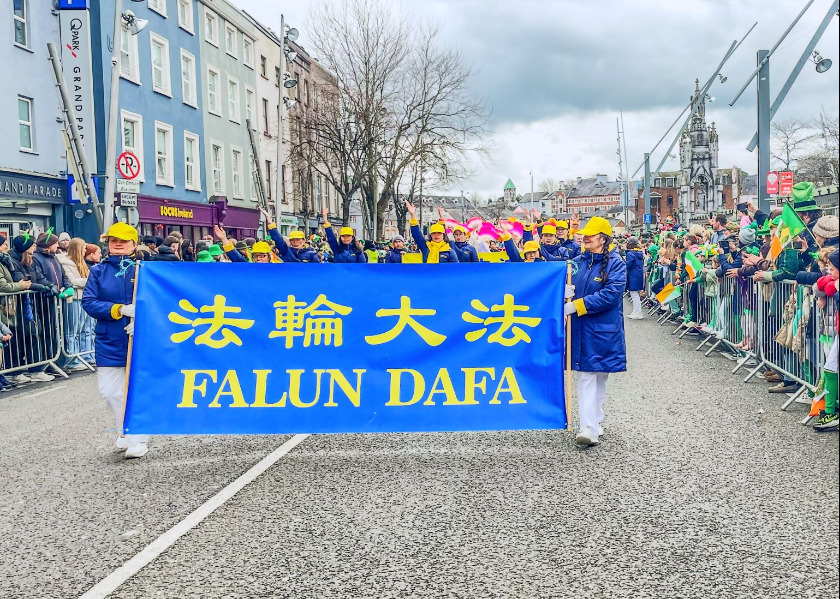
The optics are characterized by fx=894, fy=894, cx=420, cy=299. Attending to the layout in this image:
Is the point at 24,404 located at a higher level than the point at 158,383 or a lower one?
lower

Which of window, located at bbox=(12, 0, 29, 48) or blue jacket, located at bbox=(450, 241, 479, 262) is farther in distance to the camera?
window, located at bbox=(12, 0, 29, 48)

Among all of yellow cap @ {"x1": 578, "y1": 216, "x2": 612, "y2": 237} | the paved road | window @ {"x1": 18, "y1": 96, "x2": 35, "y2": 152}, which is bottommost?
the paved road

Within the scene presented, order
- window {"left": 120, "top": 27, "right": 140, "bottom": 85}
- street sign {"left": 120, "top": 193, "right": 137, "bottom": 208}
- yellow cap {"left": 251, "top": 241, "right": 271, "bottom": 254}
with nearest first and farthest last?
yellow cap {"left": 251, "top": 241, "right": 271, "bottom": 254} → street sign {"left": 120, "top": 193, "right": 137, "bottom": 208} → window {"left": 120, "top": 27, "right": 140, "bottom": 85}

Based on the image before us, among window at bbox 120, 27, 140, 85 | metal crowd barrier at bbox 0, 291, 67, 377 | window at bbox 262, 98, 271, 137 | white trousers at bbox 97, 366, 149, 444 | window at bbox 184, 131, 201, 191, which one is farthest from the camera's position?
window at bbox 262, 98, 271, 137

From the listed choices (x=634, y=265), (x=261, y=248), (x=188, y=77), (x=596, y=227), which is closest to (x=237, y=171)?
(x=188, y=77)

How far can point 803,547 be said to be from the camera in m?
4.63

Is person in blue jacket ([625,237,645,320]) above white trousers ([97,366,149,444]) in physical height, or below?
above

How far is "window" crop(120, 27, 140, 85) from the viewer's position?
2839cm

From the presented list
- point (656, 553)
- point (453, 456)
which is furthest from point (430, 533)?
point (453, 456)

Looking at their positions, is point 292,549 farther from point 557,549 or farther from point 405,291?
point 405,291

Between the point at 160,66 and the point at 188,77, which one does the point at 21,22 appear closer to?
the point at 160,66

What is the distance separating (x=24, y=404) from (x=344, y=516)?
623 centimetres

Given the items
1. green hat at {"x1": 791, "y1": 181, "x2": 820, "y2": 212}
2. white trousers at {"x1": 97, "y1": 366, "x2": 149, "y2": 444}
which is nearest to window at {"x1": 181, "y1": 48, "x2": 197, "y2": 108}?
green hat at {"x1": 791, "y1": 181, "x2": 820, "y2": 212}

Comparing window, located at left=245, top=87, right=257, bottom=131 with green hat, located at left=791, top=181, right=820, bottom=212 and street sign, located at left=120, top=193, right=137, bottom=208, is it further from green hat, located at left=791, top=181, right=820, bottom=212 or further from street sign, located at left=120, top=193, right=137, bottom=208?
green hat, located at left=791, top=181, right=820, bottom=212
